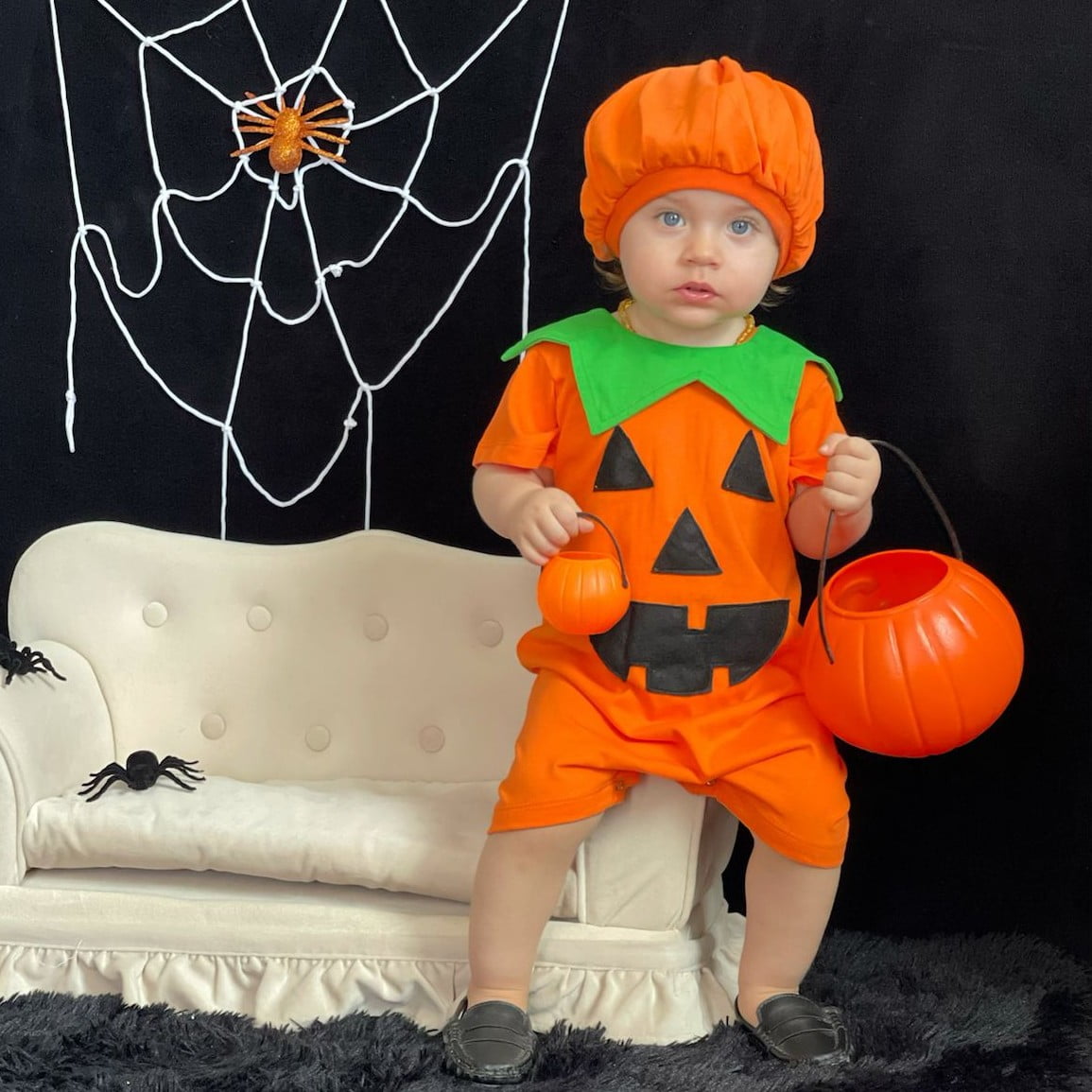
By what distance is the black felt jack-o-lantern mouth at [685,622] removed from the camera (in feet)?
5.79

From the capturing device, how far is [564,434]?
184 centimetres

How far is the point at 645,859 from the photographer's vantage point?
5.93ft

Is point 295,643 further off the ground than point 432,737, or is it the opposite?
point 295,643

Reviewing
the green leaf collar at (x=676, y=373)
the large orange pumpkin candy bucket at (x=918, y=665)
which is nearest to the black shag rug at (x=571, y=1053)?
the large orange pumpkin candy bucket at (x=918, y=665)

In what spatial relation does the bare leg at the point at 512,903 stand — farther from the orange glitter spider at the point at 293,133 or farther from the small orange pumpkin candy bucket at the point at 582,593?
the orange glitter spider at the point at 293,133

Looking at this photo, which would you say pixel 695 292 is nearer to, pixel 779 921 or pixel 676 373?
pixel 676 373

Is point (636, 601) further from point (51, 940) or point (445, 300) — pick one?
point (51, 940)

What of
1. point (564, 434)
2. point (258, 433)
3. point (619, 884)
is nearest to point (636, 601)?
point (564, 434)

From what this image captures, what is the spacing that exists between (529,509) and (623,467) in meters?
0.15

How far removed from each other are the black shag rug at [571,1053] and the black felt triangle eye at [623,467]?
0.72 meters

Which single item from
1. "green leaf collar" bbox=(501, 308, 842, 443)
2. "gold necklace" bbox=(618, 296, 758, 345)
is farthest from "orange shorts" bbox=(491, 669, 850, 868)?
"gold necklace" bbox=(618, 296, 758, 345)

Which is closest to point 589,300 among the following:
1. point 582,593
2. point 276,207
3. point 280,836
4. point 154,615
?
point 276,207

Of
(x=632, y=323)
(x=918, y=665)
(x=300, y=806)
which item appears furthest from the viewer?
(x=300, y=806)

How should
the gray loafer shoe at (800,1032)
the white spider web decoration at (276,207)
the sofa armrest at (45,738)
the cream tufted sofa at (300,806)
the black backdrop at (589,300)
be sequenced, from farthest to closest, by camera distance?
the white spider web decoration at (276,207)
the black backdrop at (589,300)
the sofa armrest at (45,738)
the cream tufted sofa at (300,806)
the gray loafer shoe at (800,1032)
